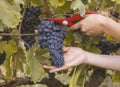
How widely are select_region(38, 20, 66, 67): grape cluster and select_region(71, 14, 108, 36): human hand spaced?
11 cm

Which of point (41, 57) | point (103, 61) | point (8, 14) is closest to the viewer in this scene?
point (8, 14)

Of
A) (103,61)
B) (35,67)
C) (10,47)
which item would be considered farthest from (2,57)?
(103,61)

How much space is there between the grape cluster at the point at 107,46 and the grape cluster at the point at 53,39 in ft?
1.61

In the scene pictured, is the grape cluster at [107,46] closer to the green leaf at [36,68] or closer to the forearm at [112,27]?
the forearm at [112,27]

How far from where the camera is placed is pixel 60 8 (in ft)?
5.93

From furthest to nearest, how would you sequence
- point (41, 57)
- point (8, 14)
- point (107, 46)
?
1. point (107, 46)
2. point (41, 57)
3. point (8, 14)

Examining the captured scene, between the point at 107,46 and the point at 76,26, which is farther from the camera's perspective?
the point at 107,46

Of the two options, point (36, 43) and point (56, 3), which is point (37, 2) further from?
point (36, 43)

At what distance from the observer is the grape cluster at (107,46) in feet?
6.46

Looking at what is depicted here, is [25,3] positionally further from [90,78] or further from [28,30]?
[90,78]

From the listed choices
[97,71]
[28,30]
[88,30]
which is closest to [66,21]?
[88,30]

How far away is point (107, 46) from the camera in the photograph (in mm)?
2000

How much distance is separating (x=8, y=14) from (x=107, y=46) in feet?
2.37

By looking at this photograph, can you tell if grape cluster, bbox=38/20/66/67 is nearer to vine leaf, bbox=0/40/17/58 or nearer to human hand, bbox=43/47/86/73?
human hand, bbox=43/47/86/73
